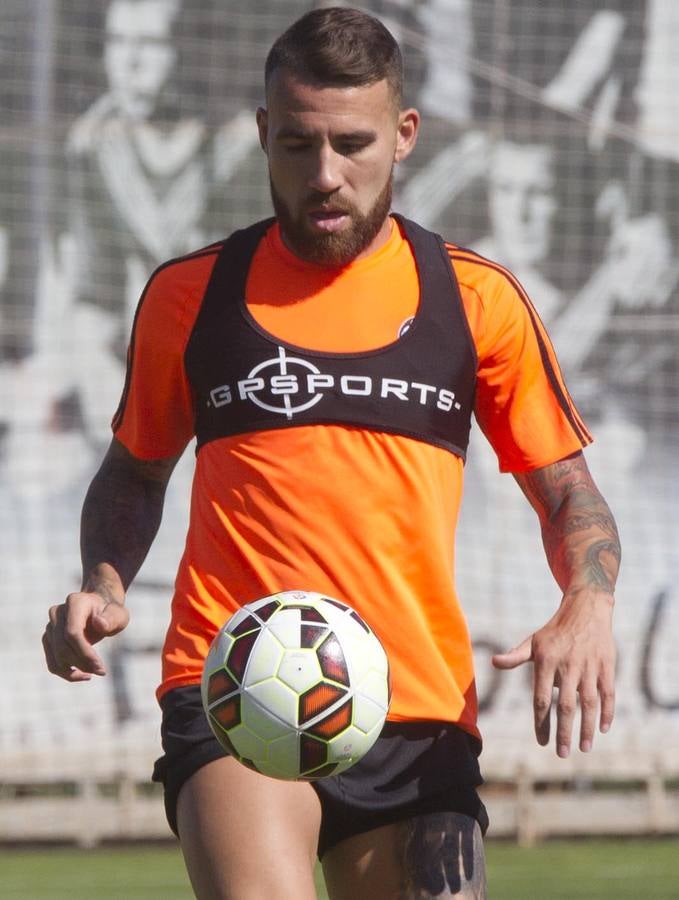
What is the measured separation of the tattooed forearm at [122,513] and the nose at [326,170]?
83 centimetres

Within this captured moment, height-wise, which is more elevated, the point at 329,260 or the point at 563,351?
the point at 329,260

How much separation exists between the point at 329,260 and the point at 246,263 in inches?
9.0

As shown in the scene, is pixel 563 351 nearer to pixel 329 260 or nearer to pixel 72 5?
pixel 72 5

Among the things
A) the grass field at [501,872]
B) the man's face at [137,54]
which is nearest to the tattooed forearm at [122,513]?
the grass field at [501,872]

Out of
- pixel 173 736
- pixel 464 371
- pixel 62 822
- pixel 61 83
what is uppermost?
pixel 61 83

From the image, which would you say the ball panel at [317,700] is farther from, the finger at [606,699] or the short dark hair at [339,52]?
the short dark hair at [339,52]

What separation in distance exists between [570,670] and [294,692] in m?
0.57

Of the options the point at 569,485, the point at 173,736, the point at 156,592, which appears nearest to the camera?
the point at 173,736

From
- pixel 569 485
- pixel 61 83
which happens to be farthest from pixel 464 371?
pixel 61 83

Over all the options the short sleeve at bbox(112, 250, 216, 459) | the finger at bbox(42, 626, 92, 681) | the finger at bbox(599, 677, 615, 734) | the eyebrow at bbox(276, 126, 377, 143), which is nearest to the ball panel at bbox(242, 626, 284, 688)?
the finger at bbox(42, 626, 92, 681)

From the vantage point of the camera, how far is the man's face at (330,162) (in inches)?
151

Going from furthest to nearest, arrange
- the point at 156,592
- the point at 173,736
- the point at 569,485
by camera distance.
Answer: the point at 156,592 → the point at 569,485 → the point at 173,736

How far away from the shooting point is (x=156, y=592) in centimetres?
1125

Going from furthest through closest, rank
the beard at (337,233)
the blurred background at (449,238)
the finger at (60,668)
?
the blurred background at (449,238) < the beard at (337,233) < the finger at (60,668)
